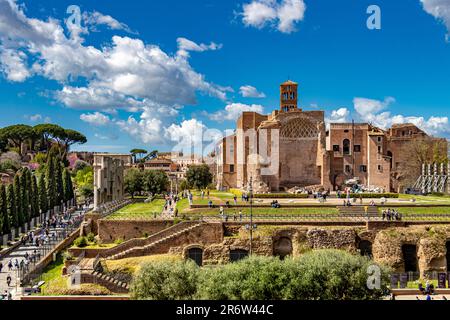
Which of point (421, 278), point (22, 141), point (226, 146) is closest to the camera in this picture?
point (421, 278)

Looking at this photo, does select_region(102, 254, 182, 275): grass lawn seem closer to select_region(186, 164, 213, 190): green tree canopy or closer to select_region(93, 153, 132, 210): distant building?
select_region(93, 153, 132, 210): distant building

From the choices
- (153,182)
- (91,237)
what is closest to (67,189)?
Answer: (153,182)

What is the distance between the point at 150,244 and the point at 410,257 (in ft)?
63.4

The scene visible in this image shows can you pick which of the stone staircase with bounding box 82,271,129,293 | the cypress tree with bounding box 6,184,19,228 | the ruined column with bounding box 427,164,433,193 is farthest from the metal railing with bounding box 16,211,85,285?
the ruined column with bounding box 427,164,433,193

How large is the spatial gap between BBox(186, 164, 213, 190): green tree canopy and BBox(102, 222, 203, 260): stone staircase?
3604 centimetres

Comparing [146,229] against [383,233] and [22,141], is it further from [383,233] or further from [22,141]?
[22,141]

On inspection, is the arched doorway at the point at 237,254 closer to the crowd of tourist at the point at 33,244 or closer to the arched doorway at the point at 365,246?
the arched doorway at the point at 365,246

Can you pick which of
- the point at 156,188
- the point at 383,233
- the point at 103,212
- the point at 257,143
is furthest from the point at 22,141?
the point at 383,233

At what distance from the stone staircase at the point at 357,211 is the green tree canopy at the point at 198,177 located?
3439cm

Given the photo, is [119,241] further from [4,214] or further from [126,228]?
[4,214]

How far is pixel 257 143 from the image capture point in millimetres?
59188

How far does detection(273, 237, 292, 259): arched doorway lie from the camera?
32875 mm

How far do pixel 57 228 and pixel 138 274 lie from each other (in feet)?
74.7
